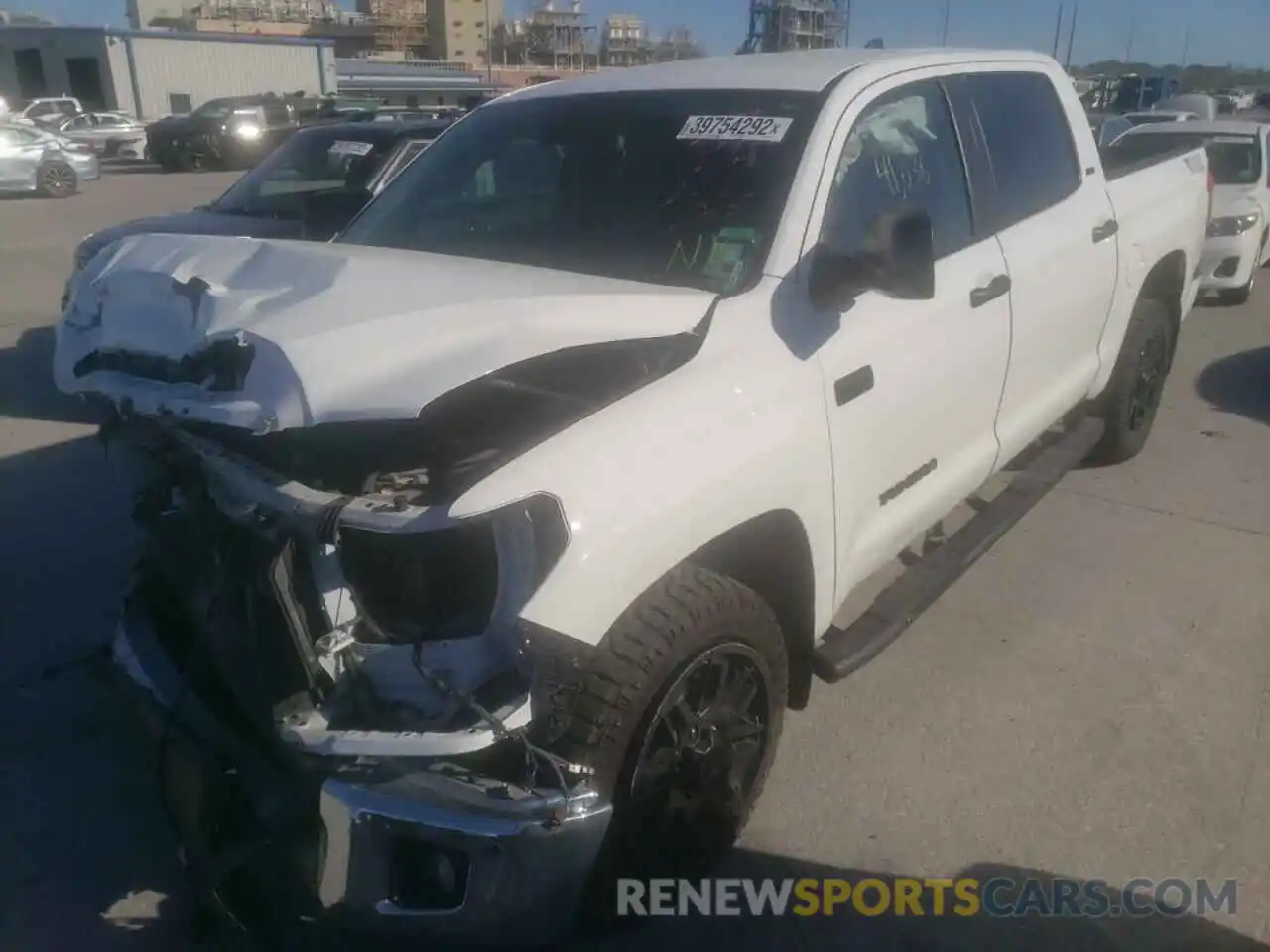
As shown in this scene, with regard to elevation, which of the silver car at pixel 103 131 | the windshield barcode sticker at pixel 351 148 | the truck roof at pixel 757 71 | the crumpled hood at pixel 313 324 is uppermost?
the truck roof at pixel 757 71

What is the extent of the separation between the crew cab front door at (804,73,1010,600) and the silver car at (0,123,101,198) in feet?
73.9

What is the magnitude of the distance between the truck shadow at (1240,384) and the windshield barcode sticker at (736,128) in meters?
4.81

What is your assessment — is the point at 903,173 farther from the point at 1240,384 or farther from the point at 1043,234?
the point at 1240,384

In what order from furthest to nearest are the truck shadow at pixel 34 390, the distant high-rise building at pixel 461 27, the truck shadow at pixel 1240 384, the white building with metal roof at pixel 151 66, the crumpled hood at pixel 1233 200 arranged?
the distant high-rise building at pixel 461 27 → the white building with metal roof at pixel 151 66 → the crumpled hood at pixel 1233 200 → the truck shadow at pixel 34 390 → the truck shadow at pixel 1240 384

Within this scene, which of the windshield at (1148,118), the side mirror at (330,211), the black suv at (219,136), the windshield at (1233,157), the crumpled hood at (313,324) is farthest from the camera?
the black suv at (219,136)

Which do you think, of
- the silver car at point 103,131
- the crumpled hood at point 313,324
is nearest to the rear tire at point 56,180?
the silver car at point 103,131

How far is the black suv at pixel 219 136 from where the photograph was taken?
1142 inches

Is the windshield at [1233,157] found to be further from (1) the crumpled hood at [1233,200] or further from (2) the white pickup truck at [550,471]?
(2) the white pickup truck at [550,471]

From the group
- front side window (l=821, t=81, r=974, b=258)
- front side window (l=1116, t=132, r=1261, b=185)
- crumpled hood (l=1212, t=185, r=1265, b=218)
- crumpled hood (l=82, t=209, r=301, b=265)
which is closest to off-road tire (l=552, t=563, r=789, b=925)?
front side window (l=821, t=81, r=974, b=258)

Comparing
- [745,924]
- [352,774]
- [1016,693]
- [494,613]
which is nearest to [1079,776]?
[1016,693]

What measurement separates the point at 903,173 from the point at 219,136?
29.0 meters

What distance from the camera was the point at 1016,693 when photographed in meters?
3.79

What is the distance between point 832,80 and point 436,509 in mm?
1975

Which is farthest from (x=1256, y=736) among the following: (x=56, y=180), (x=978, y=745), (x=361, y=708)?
(x=56, y=180)
